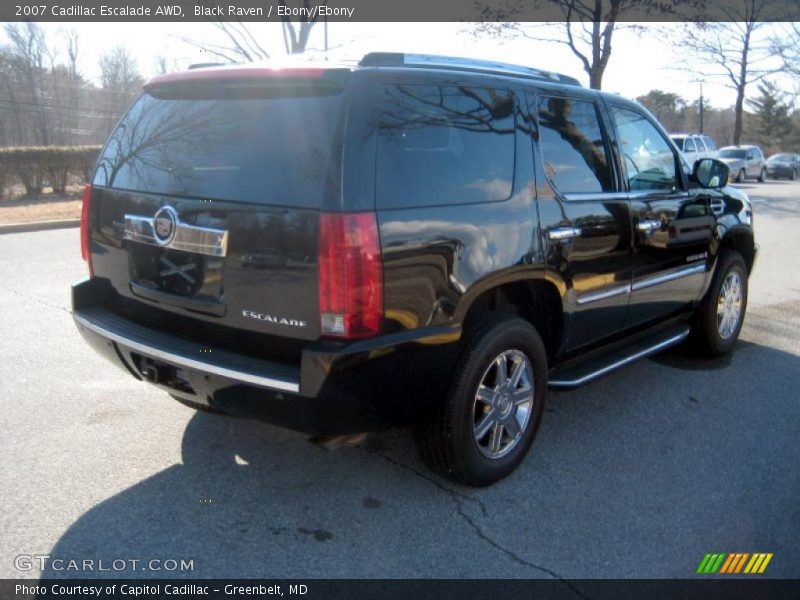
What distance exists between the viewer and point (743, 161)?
31812 millimetres

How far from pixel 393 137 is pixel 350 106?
225 mm

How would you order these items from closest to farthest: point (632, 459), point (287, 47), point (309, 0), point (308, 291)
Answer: point (308, 291)
point (632, 459)
point (309, 0)
point (287, 47)

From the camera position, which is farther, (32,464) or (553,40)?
(553,40)

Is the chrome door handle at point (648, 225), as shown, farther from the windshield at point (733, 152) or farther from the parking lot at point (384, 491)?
the windshield at point (733, 152)

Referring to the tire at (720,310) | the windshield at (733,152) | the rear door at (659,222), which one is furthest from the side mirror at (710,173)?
the windshield at (733,152)

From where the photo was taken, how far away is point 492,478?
133 inches

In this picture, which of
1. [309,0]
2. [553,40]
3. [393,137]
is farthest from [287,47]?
[393,137]

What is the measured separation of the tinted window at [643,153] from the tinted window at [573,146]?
28cm

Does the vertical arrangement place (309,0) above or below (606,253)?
above

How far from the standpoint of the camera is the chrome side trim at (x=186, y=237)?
285 cm

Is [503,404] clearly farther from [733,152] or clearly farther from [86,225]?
[733,152]

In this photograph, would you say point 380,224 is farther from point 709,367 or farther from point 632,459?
point 709,367

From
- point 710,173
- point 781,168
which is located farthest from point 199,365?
point 781,168
